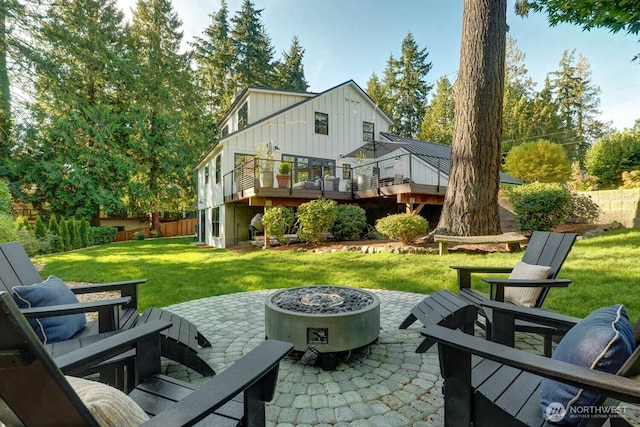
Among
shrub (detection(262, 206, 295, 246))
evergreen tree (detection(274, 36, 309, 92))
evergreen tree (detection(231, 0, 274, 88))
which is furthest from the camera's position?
evergreen tree (detection(274, 36, 309, 92))

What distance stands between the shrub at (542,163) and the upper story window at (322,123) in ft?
38.9

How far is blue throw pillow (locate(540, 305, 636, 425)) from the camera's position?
3.60 feet

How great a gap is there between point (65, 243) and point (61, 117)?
713 cm

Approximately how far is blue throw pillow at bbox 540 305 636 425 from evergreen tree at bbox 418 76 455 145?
28.1 meters

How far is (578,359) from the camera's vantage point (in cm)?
117

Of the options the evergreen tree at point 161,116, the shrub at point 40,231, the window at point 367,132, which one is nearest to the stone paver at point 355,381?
the window at point 367,132

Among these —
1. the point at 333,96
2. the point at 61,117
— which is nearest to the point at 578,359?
the point at 333,96

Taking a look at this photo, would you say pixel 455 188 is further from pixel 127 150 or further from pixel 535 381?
pixel 127 150

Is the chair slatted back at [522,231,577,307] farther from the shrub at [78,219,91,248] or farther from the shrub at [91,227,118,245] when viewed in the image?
the shrub at [91,227,118,245]

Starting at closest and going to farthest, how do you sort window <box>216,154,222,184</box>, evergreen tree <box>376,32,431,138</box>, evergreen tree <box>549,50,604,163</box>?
window <box>216,154,222,184</box> < evergreen tree <box>549,50,604,163</box> < evergreen tree <box>376,32,431,138</box>

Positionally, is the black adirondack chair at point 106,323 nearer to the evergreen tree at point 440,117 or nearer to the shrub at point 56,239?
the shrub at point 56,239

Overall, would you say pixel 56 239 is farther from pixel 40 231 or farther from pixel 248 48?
pixel 248 48
